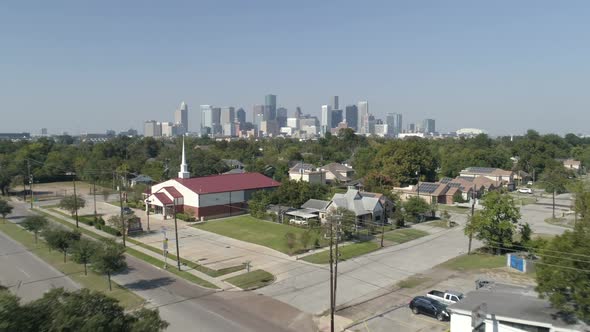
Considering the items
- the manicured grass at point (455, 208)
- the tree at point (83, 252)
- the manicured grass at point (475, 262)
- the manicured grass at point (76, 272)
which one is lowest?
the manicured grass at point (455, 208)

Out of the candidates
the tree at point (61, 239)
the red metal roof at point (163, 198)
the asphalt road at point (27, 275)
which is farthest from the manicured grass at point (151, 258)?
the red metal roof at point (163, 198)

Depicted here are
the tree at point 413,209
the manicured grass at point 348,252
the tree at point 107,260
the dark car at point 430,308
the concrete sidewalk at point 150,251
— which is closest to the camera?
the dark car at point 430,308

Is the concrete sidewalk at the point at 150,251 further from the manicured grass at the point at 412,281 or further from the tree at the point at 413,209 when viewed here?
the tree at the point at 413,209

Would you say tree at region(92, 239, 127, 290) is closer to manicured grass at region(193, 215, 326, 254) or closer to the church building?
manicured grass at region(193, 215, 326, 254)

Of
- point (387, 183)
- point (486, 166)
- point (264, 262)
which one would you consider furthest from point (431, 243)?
point (486, 166)

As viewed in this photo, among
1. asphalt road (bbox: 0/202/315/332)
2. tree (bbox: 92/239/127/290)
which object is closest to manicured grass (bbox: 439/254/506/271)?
asphalt road (bbox: 0/202/315/332)

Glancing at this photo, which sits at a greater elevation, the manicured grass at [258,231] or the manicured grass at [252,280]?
the manicured grass at [252,280]

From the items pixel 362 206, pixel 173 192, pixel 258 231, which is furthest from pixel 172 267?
pixel 173 192

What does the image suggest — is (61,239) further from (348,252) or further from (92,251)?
(348,252)

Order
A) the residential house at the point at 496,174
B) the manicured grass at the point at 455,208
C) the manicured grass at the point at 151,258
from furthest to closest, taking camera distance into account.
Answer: the residential house at the point at 496,174, the manicured grass at the point at 455,208, the manicured grass at the point at 151,258
